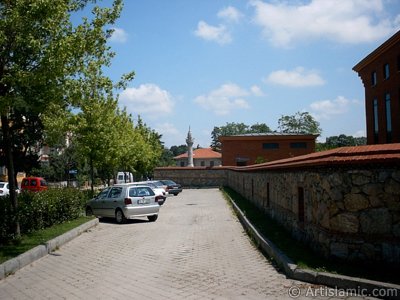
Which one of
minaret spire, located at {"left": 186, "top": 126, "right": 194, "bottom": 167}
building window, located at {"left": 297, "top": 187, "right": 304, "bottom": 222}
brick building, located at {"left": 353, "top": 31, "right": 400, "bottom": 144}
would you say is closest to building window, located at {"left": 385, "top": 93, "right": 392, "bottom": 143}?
brick building, located at {"left": 353, "top": 31, "right": 400, "bottom": 144}

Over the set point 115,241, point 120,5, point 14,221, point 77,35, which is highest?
point 120,5

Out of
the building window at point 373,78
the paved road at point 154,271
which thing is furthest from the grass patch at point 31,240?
the building window at point 373,78

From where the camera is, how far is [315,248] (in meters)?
8.63

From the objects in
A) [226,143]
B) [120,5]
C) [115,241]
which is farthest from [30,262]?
[226,143]

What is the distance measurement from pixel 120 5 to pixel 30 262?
28.3 ft

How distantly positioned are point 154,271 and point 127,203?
8.71m

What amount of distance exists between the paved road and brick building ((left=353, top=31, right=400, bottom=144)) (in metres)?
25.3

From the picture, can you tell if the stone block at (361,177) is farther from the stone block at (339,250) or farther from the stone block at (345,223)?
the stone block at (339,250)

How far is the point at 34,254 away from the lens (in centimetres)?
945

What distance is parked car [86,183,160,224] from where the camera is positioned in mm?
16766

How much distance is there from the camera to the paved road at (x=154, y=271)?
6715mm

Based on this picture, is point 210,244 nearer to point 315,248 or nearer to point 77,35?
point 315,248

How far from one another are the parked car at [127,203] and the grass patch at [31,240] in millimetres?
2556

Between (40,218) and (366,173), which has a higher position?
(366,173)
